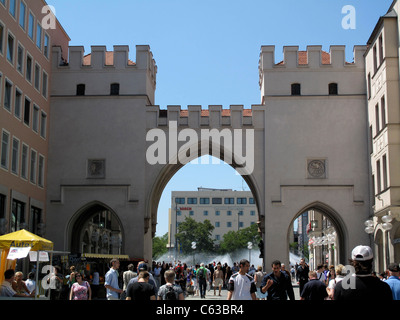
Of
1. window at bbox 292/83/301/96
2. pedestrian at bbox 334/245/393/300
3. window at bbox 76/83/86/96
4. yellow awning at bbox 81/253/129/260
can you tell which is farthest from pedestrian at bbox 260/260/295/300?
window at bbox 76/83/86/96

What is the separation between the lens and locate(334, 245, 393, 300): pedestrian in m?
4.70

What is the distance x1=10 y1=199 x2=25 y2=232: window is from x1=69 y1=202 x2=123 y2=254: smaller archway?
385 centimetres

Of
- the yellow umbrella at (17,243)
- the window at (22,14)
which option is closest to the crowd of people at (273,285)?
the yellow umbrella at (17,243)

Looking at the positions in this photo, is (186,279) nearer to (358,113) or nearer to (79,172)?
(79,172)

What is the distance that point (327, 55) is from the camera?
118ft

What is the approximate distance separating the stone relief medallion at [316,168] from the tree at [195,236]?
235ft

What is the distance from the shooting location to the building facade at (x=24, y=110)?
27.0 metres

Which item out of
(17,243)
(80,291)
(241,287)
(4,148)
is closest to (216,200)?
(4,148)

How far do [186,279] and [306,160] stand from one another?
8655 mm

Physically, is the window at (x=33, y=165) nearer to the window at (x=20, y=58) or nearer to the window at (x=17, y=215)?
the window at (x=17, y=215)

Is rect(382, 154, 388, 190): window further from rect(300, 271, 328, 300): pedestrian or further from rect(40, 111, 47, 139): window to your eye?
rect(300, 271, 328, 300): pedestrian

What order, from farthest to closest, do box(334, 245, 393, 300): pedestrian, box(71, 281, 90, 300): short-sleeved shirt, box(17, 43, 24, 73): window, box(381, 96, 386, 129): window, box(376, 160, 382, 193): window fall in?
1. box(376, 160, 382, 193): window
2. box(17, 43, 24, 73): window
3. box(381, 96, 386, 129): window
4. box(71, 281, 90, 300): short-sleeved shirt
5. box(334, 245, 393, 300): pedestrian

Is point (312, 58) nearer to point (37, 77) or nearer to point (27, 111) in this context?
point (37, 77)
